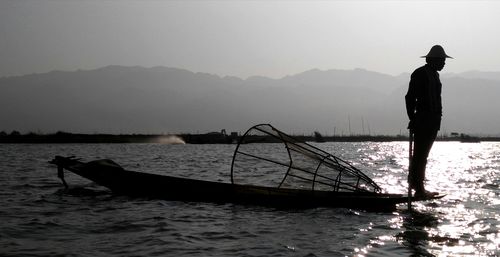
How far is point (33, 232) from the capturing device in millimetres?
10156

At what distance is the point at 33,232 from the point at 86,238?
4.67 ft

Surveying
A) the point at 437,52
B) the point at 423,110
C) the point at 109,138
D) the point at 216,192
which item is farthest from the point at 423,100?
the point at 109,138

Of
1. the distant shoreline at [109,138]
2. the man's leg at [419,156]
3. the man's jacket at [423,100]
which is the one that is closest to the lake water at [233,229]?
the man's leg at [419,156]

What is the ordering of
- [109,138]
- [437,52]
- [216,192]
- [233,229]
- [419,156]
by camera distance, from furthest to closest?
[109,138], [216,192], [437,52], [419,156], [233,229]

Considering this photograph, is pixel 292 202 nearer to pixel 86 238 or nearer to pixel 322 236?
pixel 322 236

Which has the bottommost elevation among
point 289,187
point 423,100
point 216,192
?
point 216,192

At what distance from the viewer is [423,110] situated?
12094mm

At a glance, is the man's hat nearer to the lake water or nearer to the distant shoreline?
the lake water

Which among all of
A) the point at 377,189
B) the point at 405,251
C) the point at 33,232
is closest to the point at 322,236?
the point at 405,251

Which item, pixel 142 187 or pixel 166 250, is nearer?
pixel 166 250

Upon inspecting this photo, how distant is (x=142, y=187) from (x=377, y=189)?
23.7 ft

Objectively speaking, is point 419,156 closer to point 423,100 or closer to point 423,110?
point 423,110

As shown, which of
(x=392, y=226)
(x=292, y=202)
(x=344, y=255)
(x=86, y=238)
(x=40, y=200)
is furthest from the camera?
(x=40, y=200)

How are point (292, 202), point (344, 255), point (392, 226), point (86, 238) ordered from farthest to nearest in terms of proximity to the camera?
point (292, 202), point (392, 226), point (86, 238), point (344, 255)
